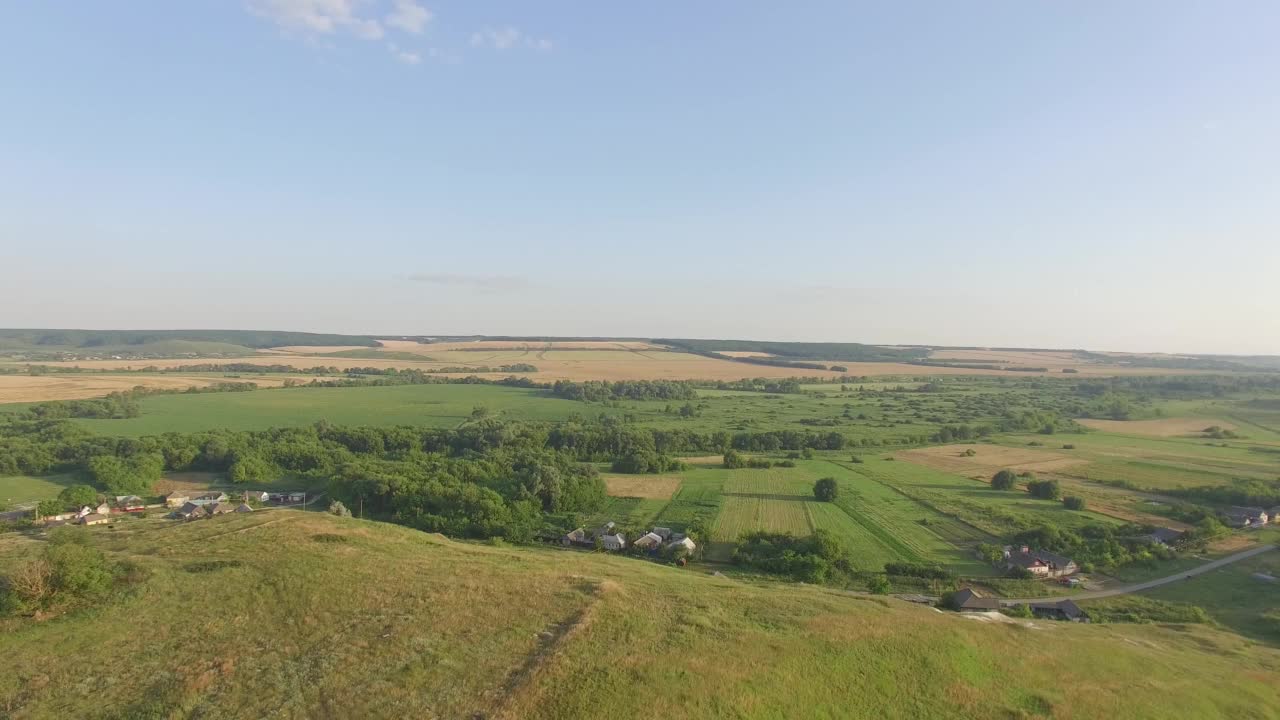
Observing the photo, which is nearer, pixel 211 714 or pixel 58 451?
pixel 211 714

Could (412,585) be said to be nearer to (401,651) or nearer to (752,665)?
(401,651)

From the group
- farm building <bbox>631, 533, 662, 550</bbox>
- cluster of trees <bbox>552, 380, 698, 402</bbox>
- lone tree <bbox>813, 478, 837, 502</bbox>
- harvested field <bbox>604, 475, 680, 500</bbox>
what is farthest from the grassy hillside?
cluster of trees <bbox>552, 380, 698, 402</bbox>

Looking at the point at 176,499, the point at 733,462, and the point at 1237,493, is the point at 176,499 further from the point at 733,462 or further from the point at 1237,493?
the point at 1237,493

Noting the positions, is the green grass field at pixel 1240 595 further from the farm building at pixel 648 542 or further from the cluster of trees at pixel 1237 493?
the farm building at pixel 648 542

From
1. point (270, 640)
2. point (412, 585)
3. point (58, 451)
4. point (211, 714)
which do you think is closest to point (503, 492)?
point (412, 585)

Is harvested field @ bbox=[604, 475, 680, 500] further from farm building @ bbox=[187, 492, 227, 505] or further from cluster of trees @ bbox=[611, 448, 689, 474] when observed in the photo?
farm building @ bbox=[187, 492, 227, 505]

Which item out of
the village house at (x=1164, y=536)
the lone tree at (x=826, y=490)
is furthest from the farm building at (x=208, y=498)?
the village house at (x=1164, y=536)
